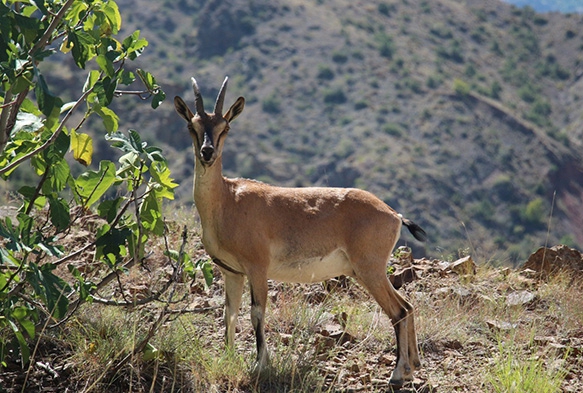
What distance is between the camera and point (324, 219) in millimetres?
7203

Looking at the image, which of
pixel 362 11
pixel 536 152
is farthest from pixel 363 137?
pixel 362 11

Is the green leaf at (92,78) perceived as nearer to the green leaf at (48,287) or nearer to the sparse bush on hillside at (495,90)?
the green leaf at (48,287)

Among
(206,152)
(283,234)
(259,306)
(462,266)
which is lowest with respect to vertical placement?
(462,266)

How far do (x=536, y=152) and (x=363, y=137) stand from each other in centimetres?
1599

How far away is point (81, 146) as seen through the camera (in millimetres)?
5668

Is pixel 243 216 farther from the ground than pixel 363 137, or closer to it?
farther from the ground

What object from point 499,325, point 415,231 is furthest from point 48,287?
point 499,325

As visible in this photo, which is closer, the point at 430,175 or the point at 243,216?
the point at 243,216

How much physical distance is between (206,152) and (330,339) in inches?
85.8

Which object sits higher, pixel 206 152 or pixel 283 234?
pixel 206 152

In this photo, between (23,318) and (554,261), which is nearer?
(23,318)

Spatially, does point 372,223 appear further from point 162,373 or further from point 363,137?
point 363,137

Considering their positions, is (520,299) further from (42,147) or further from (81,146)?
(42,147)

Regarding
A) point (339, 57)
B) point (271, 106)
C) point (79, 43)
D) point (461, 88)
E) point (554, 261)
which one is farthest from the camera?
point (339, 57)
